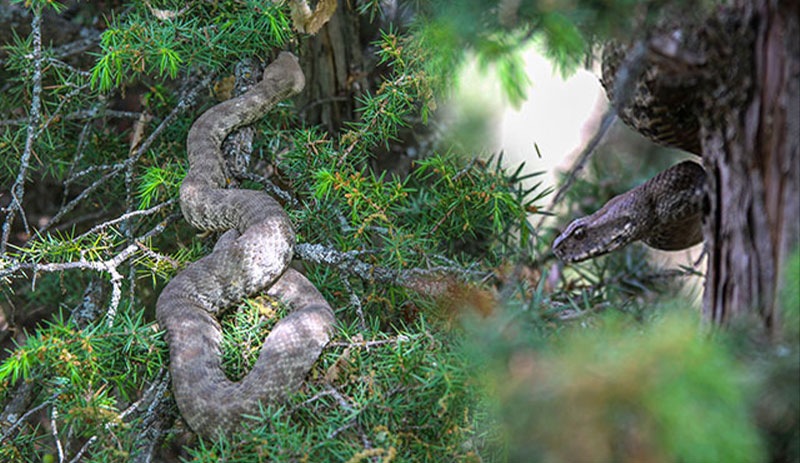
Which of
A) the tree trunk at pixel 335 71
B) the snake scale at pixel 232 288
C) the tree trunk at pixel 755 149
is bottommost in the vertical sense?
the snake scale at pixel 232 288

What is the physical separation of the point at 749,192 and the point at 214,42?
1.62 meters

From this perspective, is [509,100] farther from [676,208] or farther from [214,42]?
[214,42]

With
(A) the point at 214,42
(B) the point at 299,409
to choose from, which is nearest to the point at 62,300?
(A) the point at 214,42

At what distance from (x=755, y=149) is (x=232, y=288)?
1.43m

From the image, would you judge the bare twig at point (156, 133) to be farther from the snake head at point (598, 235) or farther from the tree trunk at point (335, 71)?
the snake head at point (598, 235)

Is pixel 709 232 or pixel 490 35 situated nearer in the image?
pixel 490 35

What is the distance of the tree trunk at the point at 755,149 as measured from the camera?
3.37 ft

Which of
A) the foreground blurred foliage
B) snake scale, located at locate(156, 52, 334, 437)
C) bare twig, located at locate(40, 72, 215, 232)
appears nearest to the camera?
the foreground blurred foliage

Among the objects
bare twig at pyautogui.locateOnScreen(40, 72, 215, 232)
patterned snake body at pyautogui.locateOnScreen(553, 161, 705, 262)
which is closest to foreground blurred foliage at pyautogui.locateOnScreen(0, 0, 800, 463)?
bare twig at pyautogui.locateOnScreen(40, 72, 215, 232)

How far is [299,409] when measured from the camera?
1.66m

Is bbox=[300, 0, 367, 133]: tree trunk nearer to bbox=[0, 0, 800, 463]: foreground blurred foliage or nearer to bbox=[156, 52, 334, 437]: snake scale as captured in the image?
bbox=[0, 0, 800, 463]: foreground blurred foliage

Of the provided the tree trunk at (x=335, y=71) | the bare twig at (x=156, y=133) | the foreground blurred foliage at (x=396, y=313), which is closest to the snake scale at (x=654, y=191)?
the foreground blurred foliage at (x=396, y=313)

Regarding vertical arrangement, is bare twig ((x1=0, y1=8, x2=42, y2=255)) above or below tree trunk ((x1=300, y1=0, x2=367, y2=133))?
below

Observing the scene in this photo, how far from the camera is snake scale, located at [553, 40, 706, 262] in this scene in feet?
4.19
